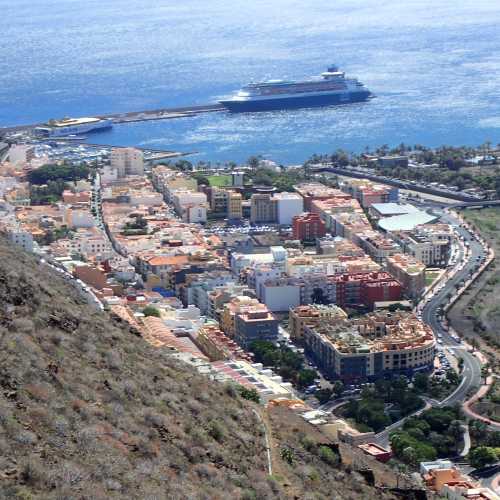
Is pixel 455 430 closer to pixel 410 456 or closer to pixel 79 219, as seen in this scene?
pixel 410 456

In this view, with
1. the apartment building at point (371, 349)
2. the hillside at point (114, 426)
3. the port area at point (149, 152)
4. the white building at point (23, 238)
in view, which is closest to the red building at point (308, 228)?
the white building at point (23, 238)

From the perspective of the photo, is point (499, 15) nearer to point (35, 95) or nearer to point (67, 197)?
point (35, 95)

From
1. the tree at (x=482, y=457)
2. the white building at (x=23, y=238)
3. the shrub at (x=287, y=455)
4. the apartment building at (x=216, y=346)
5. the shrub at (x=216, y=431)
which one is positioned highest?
the shrub at (x=216, y=431)

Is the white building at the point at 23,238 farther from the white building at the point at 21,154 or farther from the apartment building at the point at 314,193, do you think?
the white building at the point at 21,154

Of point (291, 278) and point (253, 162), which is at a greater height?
point (253, 162)

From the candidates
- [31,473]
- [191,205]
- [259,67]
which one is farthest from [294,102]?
[31,473]

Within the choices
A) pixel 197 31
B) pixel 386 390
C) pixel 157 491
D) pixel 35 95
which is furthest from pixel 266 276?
pixel 197 31
